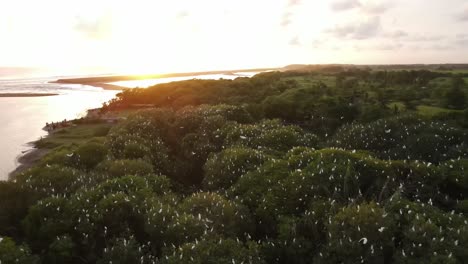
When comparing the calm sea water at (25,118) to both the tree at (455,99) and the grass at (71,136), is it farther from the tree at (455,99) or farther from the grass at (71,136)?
the tree at (455,99)

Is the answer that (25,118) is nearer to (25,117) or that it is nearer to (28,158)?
(25,117)

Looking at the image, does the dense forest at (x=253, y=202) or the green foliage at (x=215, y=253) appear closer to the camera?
the green foliage at (x=215, y=253)

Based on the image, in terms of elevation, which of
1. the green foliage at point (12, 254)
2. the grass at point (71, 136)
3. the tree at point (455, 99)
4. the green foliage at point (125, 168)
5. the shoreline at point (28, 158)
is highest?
the green foliage at point (125, 168)

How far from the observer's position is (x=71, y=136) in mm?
48844

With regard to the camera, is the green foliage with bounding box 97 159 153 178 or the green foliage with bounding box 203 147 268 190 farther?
the green foliage with bounding box 97 159 153 178

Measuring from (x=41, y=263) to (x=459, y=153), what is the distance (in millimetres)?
18859

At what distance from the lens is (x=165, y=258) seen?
1207cm

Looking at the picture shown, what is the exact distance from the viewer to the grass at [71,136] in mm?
44969

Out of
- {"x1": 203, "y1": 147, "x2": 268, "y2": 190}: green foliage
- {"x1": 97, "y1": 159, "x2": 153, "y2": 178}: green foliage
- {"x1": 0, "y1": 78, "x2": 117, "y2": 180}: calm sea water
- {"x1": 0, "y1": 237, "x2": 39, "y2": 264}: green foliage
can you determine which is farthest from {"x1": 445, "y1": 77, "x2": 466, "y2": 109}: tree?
{"x1": 0, "y1": 237, "x2": 39, "y2": 264}: green foliage

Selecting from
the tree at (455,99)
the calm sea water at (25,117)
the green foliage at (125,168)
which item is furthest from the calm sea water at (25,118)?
the tree at (455,99)

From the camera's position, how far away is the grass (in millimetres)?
44969

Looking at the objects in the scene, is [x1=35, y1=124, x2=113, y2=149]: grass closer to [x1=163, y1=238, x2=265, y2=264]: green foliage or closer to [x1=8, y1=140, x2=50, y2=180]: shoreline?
[x1=8, y1=140, x2=50, y2=180]: shoreline

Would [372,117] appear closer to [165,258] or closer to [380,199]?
[380,199]

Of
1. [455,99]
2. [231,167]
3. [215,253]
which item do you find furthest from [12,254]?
[455,99]
